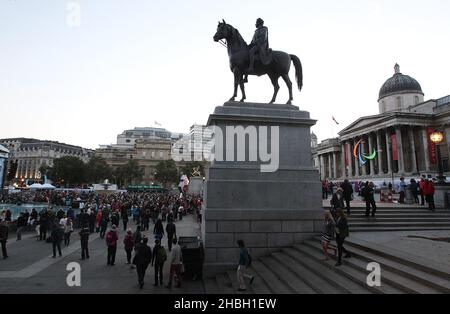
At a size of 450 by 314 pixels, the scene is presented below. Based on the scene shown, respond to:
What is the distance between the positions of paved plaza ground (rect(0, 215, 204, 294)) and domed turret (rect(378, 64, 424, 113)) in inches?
2957

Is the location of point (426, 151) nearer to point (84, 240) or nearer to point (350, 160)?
point (350, 160)

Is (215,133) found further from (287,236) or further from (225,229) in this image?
(287,236)

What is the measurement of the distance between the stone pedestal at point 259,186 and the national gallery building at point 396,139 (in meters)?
37.9

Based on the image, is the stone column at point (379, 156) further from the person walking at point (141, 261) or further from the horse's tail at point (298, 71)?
the person walking at point (141, 261)

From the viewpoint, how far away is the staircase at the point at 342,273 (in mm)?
6100

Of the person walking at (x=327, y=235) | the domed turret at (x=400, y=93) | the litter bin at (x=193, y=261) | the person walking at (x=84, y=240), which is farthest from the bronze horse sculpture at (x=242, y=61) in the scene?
the domed turret at (x=400, y=93)

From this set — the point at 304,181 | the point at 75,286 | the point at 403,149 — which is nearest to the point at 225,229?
the point at 304,181

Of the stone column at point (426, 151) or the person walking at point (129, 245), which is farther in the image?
the stone column at point (426, 151)

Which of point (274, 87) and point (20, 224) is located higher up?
point (274, 87)

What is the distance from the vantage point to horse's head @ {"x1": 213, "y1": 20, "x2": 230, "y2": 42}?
12.0 m

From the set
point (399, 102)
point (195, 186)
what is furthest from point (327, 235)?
point (399, 102)

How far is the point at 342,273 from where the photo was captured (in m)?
7.38

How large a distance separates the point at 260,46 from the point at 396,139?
44.8m

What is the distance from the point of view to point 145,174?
115062 millimetres
